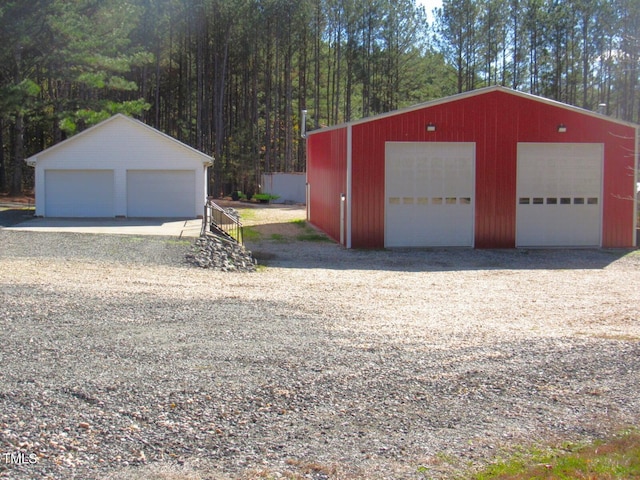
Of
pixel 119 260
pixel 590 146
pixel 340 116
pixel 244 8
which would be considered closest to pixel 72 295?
pixel 119 260

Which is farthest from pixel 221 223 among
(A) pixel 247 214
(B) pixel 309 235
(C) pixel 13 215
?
(A) pixel 247 214

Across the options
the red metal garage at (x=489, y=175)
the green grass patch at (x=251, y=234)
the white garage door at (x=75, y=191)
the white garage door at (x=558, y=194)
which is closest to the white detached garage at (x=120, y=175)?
the white garage door at (x=75, y=191)

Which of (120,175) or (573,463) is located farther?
(120,175)

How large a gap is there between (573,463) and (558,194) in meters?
16.1

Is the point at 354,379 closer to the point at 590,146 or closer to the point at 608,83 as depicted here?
the point at 590,146

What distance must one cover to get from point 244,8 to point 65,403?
3899 centimetres

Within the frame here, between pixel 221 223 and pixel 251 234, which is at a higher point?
pixel 221 223

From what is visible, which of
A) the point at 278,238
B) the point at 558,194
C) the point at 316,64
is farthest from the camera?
the point at 316,64

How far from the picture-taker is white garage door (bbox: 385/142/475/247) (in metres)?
19.5

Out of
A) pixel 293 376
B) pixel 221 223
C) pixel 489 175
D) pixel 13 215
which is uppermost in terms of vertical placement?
pixel 489 175

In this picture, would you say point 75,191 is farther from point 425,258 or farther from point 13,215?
point 425,258

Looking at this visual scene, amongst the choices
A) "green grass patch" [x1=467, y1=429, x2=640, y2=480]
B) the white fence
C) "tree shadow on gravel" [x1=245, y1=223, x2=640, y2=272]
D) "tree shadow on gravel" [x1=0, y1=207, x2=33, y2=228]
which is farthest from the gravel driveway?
the white fence

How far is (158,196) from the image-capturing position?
25.7m

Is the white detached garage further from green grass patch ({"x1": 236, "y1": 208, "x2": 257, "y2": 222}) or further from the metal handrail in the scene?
green grass patch ({"x1": 236, "y1": 208, "x2": 257, "y2": 222})
